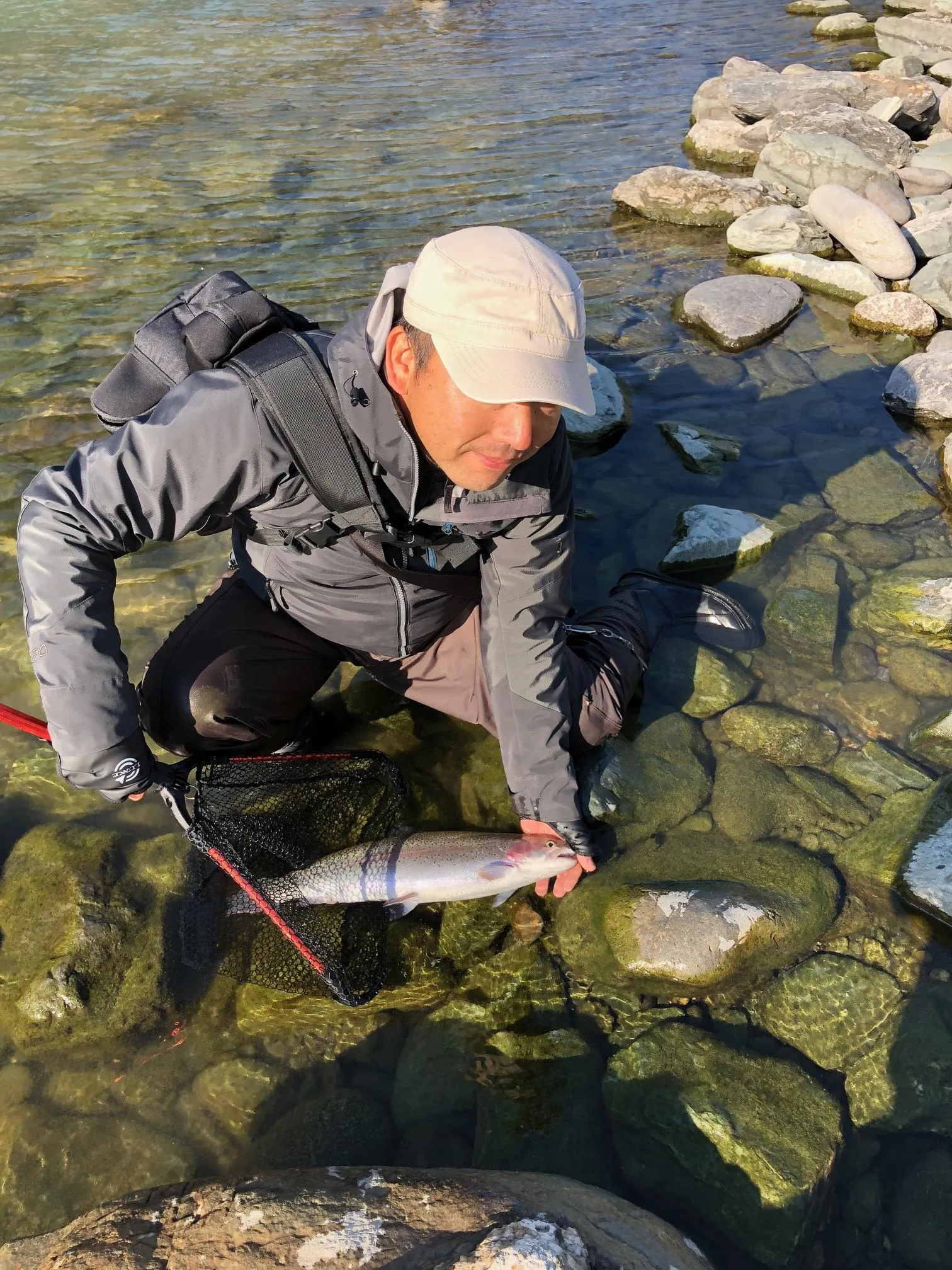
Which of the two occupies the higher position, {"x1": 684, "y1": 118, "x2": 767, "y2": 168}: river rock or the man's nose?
the man's nose

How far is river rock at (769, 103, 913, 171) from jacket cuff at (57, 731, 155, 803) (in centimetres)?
996

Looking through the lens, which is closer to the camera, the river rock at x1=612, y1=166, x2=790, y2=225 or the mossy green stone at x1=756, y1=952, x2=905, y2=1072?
the mossy green stone at x1=756, y1=952, x2=905, y2=1072

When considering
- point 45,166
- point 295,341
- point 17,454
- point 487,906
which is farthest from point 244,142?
point 487,906

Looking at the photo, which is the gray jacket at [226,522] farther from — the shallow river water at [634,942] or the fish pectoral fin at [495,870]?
the shallow river water at [634,942]

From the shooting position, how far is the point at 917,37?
48.5 ft

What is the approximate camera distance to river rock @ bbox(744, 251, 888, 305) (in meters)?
7.99

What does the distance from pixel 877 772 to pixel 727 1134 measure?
6.40ft

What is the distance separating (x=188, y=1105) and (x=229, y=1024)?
0.32 metres

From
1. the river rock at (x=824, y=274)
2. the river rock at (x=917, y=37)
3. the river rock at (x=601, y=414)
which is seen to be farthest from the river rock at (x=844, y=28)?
the river rock at (x=601, y=414)

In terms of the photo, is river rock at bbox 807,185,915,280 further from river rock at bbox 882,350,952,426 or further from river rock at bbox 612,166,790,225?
river rock at bbox 882,350,952,426

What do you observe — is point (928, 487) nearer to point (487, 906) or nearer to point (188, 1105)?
point (487, 906)

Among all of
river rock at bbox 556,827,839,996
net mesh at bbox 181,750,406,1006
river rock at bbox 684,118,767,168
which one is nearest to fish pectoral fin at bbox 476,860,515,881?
river rock at bbox 556,827,839,996

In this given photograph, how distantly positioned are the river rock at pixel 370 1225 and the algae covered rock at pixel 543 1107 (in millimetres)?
593

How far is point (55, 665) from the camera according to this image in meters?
2.99
